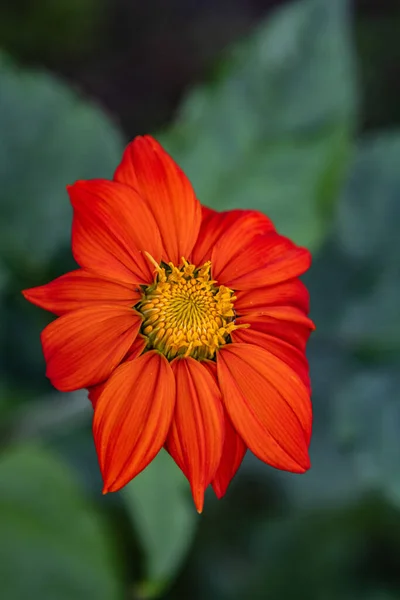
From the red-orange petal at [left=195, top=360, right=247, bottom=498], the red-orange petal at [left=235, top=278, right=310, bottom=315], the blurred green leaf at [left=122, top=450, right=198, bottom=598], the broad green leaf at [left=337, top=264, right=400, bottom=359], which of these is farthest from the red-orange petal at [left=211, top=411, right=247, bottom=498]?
the broad green leaf at [left=337, top=264, right=400, bottom=359]

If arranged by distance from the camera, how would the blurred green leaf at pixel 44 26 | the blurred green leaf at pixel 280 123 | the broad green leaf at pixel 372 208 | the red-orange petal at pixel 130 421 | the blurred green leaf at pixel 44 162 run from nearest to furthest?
1. the red-orange petal at pixel 130 421
2. the blurred green leaf at pixel 280 123
3. the blurred green leaf at pixel 44 162
4. the broad green leaf at pixel 372 208
5. the blurred green leaf at pixel 44 26

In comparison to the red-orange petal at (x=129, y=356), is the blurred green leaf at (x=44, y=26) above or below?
above

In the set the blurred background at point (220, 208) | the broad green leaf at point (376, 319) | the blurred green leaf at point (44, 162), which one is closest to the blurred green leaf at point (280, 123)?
the blurred background at point (220, 208)

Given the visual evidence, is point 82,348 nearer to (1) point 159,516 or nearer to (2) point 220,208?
(1) point 159,516

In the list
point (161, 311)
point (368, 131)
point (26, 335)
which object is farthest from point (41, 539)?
point (368, 131)

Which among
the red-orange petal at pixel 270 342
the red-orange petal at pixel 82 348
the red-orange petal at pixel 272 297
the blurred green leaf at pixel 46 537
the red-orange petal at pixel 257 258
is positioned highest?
the red-orange petal at pixel 257 258

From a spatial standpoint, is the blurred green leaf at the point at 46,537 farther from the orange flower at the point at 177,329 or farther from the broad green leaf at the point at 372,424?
the orange flower at the point at 177,329

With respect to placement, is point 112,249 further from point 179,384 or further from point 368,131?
point 368,131
